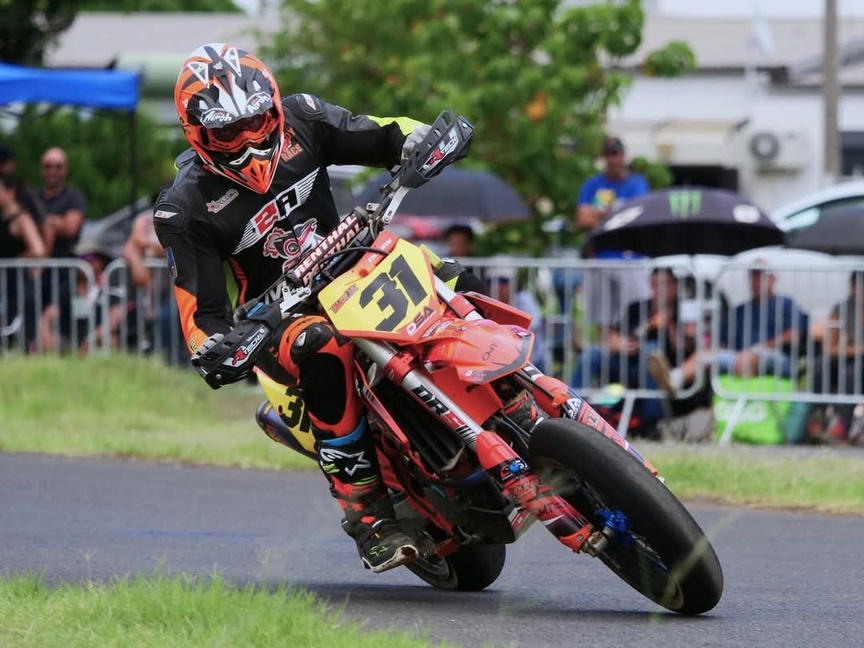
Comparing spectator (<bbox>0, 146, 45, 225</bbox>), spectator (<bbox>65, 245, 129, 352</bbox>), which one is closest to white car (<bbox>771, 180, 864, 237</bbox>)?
spectator (<bbox>65, 245, 129, 352</bbox>)

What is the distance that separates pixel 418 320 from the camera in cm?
564

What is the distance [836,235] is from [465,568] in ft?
22.6

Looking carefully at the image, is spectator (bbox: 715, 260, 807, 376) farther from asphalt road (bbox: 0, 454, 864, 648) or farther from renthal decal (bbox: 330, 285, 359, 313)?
renthal decal (bbox: 330, 285, 359, 313)

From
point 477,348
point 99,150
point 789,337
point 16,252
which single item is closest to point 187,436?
point 16,252

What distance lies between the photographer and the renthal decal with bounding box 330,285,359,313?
5.73 meters

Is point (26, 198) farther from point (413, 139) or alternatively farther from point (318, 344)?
point (318, 344)

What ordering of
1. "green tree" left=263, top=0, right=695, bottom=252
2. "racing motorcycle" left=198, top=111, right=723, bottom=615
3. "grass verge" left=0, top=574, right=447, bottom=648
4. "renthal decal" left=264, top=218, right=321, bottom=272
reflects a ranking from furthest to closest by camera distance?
"green tree" left=263, top=0, right=695, bottom=252
"renthal decal" left=264, top=218, right=321, bottom=272
"racing motorcycle" left=198, top=111, right=723, bottom=615
"grass verge" left=0, top=574, right=447, bottom=648

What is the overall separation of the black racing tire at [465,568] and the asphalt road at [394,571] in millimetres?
76

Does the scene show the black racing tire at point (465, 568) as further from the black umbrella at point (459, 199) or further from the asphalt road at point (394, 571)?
the black umbrella at point (459, 199)

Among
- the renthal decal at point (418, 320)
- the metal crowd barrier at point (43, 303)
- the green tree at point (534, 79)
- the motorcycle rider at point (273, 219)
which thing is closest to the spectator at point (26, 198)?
the metal crowd barrier at point (43, 303)

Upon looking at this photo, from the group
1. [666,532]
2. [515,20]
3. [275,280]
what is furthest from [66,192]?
[666,532]

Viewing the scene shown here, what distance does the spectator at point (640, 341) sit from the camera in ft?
39.8

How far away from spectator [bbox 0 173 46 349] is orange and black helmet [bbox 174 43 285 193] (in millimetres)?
7827

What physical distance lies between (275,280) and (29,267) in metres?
7.66
